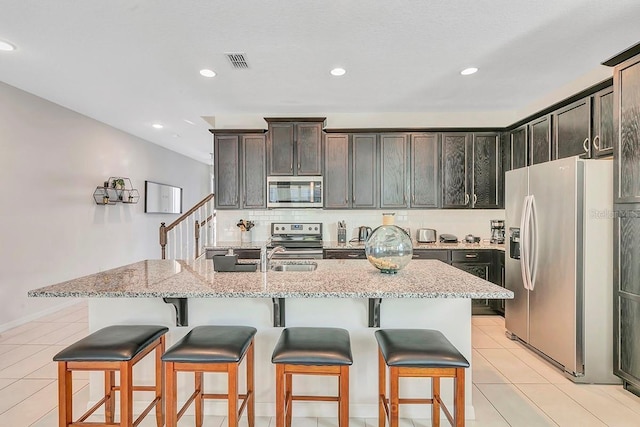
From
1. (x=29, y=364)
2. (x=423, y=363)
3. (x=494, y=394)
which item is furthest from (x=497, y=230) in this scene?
(x=29, y=364)

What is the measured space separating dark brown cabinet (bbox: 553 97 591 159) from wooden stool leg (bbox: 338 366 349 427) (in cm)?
300

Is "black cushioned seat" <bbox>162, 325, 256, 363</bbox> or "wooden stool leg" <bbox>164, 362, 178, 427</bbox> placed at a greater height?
"black cushioned seat" <bbox>162, 325, 256, 363</bbox>

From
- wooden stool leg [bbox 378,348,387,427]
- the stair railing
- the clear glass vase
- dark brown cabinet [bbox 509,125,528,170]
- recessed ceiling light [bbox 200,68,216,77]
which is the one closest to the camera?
wooden stool leg [bbox 378,348,387,427]

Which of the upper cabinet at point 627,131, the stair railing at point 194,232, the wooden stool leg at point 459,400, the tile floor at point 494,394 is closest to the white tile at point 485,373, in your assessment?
the tile floor at point 494,394

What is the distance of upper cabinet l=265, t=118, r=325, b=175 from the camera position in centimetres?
435

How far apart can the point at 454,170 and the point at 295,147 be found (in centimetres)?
213

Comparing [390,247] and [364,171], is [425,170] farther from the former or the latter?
[390,247]

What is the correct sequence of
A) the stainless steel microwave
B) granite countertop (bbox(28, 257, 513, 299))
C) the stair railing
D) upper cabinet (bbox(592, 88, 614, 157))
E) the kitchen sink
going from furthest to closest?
the stair railing → the stainless steel microwave → upper cabinet (bbox(592, 88, 614, 157)) → the kitchen sink → granite countertop (bbox(28, 257, 513, 299))

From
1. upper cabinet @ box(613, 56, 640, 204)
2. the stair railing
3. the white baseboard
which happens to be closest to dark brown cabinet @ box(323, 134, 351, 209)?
the stair railing

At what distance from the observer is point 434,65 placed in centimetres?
304

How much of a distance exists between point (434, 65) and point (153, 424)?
11.6 ft

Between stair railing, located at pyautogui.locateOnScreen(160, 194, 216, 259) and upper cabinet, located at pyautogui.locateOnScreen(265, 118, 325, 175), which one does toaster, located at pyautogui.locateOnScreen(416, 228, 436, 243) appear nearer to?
upper cabinet, located at pyautogui.locateOnScreen(265, 118, 325, 175)

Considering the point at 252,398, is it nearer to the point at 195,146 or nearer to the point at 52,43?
the point at 52,43

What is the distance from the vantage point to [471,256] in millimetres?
4047
